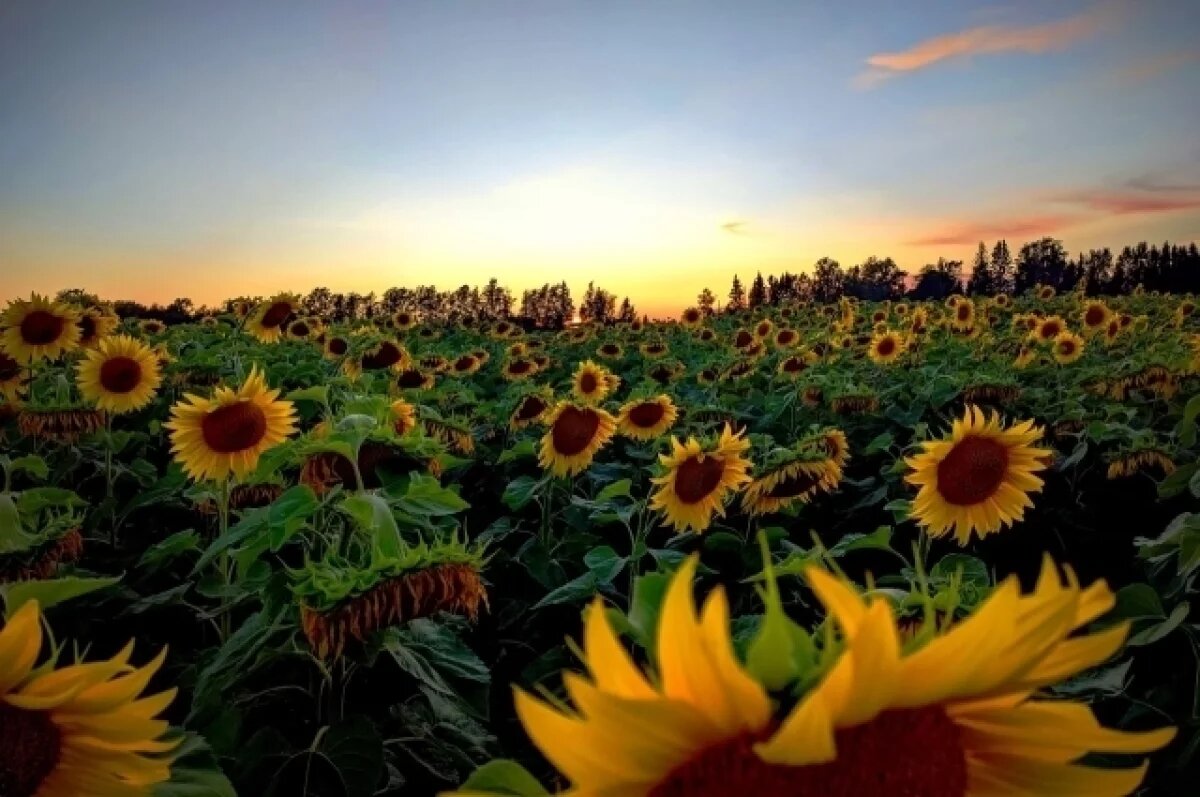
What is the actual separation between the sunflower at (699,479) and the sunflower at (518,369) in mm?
5398

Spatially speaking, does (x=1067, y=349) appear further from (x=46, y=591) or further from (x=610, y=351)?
(x=46, y=591)

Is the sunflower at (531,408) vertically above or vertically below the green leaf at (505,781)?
below

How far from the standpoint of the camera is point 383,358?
24.0 feet

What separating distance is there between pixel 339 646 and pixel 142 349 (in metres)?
4.17

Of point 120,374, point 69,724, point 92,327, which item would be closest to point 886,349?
point 120,374

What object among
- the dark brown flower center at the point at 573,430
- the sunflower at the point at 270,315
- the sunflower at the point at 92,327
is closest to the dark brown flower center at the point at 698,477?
the dark brown flower center at the point at 573,430

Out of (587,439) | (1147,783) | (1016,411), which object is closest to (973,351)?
(1016,411)

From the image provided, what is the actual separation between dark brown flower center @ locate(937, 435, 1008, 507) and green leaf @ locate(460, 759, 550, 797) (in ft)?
8.61

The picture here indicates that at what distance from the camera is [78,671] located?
2.87ft

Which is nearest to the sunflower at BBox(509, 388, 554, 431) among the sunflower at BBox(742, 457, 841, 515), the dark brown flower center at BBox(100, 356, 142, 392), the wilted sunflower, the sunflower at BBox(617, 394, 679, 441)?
the sunflower at BBox(617, 394, 679, 441)

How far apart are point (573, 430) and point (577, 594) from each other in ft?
5.56

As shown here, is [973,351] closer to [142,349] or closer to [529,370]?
[529,370]

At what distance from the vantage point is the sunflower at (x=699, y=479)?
3.40 meters

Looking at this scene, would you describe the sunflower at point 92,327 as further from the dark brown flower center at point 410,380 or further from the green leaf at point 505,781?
the green leaf at point 505,781
